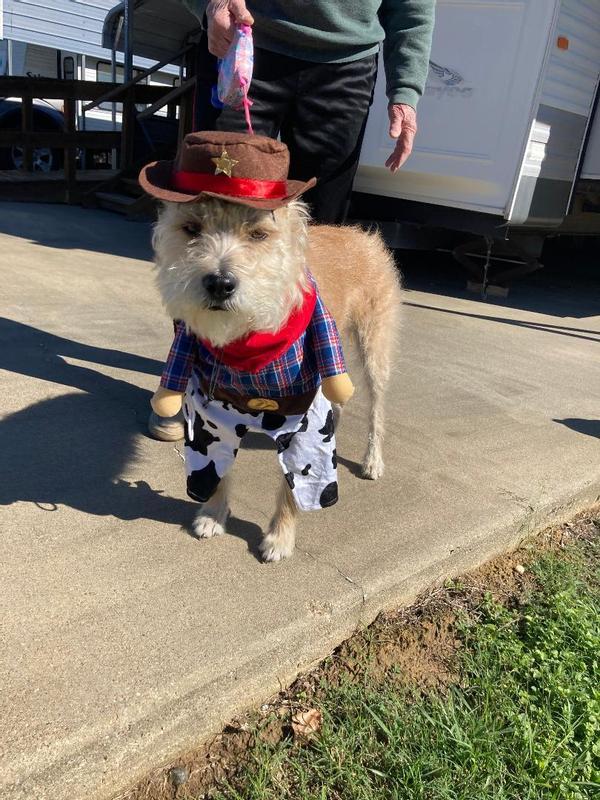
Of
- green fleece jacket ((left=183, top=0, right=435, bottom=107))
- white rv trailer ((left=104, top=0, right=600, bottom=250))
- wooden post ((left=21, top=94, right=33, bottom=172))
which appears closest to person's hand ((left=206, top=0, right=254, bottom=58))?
green fleece jacket ((left=183, top=0, right=435, bottom=107))

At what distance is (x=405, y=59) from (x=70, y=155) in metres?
8.89

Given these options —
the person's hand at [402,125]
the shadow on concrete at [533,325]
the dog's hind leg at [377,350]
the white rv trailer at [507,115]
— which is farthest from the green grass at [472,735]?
the white rv trailer at [507,115]

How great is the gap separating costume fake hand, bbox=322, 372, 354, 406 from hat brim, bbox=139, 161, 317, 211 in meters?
0.59

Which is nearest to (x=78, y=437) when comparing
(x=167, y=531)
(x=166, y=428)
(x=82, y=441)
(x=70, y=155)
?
(x=82, y=441)

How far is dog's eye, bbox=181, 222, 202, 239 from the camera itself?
2219 mm

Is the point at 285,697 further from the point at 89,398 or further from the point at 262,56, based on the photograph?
the point at 262,56

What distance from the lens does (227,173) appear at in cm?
212

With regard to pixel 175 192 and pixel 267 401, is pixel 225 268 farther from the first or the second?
pixel 267 401

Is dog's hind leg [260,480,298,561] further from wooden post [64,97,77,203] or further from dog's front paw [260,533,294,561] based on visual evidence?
wooden post [64,97,77,203]

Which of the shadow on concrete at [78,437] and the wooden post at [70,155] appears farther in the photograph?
the wooden post at [70,155]

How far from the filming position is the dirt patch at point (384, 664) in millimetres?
1836

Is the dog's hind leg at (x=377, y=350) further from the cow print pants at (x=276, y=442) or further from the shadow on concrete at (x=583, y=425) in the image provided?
the shadow on concrete at (x=583, y=425)

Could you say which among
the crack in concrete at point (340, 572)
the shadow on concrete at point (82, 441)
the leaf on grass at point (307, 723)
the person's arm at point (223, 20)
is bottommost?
the leaf on grass at point (307, 723)

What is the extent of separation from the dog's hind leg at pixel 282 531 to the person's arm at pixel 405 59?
1665 millimetres
